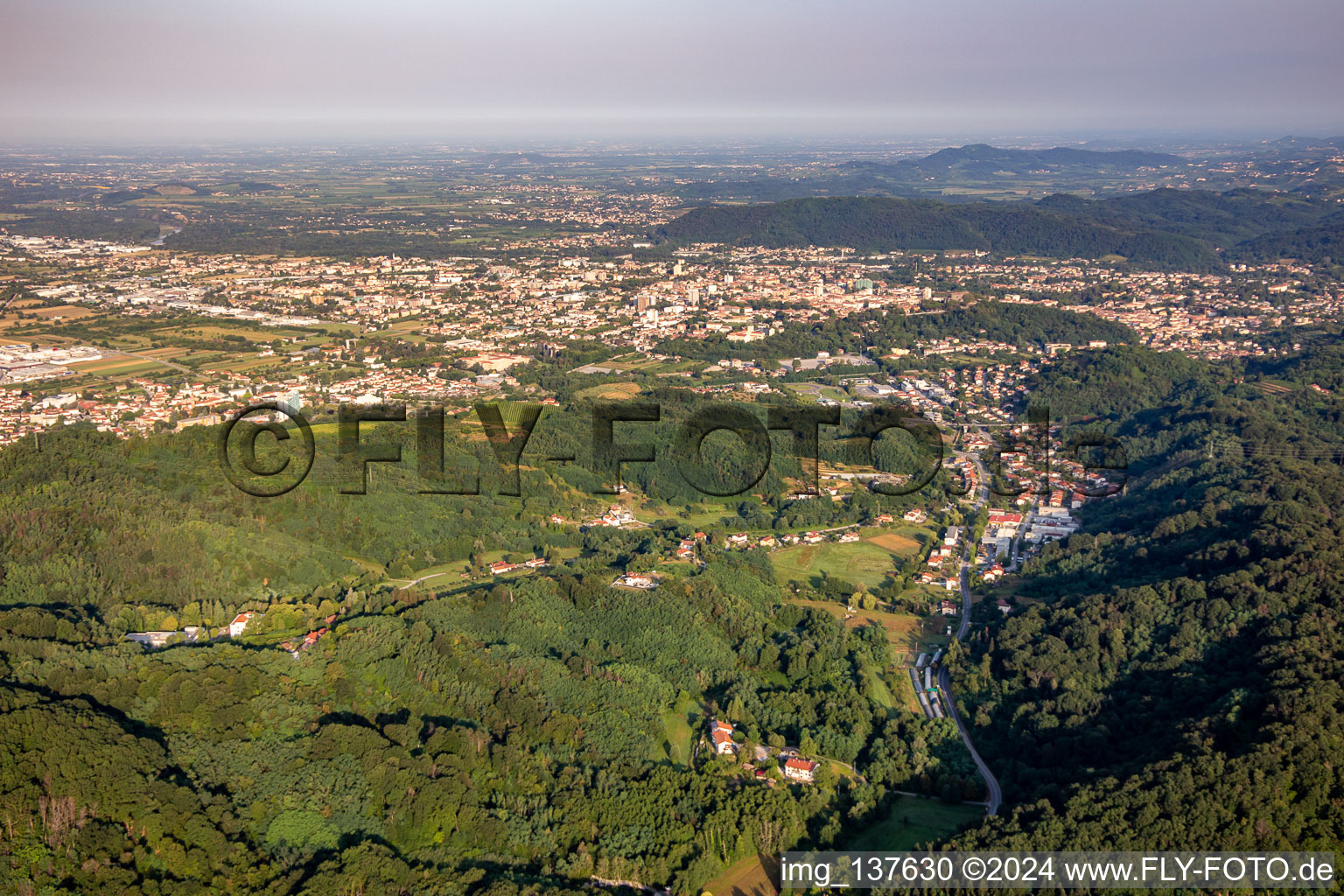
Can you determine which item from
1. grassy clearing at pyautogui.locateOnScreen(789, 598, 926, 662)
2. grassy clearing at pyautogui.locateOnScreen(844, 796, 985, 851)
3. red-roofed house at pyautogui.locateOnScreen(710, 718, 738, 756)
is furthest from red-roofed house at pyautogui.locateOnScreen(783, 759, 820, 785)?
grassy clearing at pyautogui.locateOnScreen(789, 598, 926, 662)

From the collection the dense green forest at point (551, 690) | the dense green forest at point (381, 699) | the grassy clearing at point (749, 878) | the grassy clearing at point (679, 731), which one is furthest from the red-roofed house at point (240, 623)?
the grassy clearing at point (749, 878)

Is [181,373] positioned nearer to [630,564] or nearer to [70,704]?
[630,564]

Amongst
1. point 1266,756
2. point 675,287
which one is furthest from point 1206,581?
point 675,287

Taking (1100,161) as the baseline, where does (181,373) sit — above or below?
below

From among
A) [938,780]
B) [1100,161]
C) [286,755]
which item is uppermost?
[1100,161]

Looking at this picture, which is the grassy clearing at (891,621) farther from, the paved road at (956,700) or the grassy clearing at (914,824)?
the grassy clearing at (914,824)

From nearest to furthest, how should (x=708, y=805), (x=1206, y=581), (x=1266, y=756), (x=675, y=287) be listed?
(x=1266, y=756) → (x=708, y=805) → (x=1206, y=581) → (x=675, y=287)

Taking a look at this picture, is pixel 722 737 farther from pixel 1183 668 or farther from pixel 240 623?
pixel 240 623
